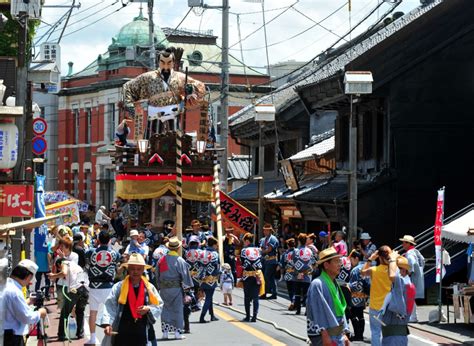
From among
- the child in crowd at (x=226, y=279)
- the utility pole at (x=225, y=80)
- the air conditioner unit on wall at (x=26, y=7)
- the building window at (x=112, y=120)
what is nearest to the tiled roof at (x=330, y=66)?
the utility pole at (x=225, y=80)

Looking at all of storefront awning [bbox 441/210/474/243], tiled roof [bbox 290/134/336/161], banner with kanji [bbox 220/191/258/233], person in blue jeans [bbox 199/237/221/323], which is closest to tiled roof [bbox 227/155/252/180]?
tiled roof [bbox 290/134/336/161]

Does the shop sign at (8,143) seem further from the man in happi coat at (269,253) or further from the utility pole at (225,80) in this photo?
the utility pole at (225,80)

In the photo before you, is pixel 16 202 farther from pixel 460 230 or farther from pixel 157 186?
pixel 157 186

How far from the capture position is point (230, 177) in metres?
52.8

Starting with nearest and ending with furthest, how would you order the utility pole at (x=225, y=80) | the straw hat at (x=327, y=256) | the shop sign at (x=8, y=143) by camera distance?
the straw hat at (x=327, y=256) < the shop sign at (x=8, y=143) < the utility pole at (x=225, y=80)

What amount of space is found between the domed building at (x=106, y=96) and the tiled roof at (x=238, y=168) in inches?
290

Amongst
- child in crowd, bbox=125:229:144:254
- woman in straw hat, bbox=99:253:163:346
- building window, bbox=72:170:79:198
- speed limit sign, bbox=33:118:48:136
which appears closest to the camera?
woman in straw hat, bbox=99:253:163:346

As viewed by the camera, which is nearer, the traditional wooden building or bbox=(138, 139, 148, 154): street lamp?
the traditional wooden building

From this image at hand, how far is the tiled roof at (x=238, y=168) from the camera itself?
52781mm

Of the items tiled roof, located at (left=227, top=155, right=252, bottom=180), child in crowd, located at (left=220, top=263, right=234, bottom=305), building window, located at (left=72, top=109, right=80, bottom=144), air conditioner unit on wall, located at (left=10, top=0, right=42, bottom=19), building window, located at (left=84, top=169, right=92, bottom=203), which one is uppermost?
air conditioner unit on wall, located at (left=10, top=0, right=42, bottom=19)

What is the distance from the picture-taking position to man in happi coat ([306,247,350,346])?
1145 cm

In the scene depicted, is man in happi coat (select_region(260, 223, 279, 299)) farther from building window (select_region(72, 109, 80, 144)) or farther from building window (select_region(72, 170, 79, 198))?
building window (select_region(72, 170, 79, 198))

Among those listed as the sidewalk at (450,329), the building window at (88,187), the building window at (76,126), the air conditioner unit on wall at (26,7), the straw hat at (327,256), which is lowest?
the sidewalk at (450,329)

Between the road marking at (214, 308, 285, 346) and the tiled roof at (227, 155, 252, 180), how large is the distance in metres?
29.0
